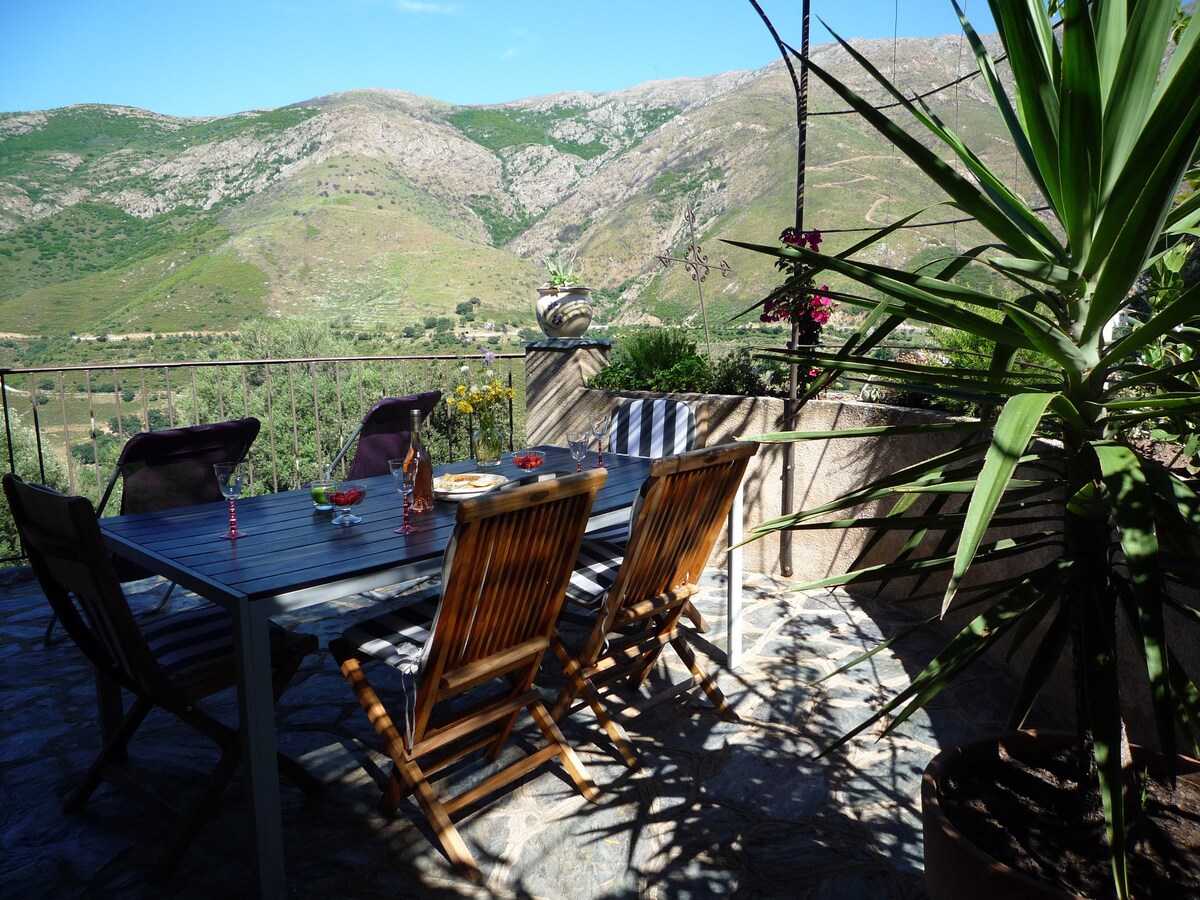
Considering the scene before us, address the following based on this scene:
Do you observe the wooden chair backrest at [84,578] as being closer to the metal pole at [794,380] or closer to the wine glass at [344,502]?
the wine glass at [344,502]

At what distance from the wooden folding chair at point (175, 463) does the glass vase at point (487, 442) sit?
92 centimetres

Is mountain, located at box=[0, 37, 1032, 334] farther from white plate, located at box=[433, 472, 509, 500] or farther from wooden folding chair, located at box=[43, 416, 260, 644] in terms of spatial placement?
white plate, located at box=[433, 472, 509, 500]

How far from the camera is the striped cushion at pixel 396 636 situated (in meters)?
2.19

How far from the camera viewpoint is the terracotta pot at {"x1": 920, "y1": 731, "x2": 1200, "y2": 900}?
1.31m

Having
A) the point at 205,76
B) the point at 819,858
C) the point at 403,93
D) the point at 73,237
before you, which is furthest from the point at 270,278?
the point at 819,858

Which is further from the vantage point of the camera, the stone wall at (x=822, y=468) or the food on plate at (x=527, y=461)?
the stone wall at (x=822, y=468)

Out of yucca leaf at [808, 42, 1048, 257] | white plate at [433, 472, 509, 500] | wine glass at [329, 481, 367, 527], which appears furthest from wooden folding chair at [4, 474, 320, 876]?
yucca leaf at [808, 42, 1048, 257]

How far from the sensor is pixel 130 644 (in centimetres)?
191

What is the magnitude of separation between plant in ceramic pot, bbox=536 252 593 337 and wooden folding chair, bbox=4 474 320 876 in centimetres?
328

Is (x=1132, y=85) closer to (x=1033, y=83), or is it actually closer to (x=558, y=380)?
(x=1033, y=83)

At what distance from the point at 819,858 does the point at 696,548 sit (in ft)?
3.28

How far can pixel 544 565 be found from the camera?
215 cm

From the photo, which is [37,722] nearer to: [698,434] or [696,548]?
[696,548]

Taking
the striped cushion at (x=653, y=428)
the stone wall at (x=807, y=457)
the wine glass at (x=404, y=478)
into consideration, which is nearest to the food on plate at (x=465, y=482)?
the wine glass at (x=404, y=478)
